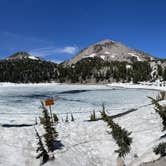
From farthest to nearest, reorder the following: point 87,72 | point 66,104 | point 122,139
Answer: point 87,72 < point 66,104 < point 122,139

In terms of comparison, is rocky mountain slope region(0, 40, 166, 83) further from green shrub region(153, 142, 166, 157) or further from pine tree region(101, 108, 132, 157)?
green shrub region(153, 142, 166, 157)

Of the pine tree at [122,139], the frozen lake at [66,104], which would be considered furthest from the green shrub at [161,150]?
the frozen lake at [66,104]

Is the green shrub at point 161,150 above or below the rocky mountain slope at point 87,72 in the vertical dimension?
below

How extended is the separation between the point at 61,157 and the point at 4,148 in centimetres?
324

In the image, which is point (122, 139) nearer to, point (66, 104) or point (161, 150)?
point (161, 150)

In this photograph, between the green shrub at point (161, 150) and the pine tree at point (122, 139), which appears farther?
the pine tree at point (122, 139)

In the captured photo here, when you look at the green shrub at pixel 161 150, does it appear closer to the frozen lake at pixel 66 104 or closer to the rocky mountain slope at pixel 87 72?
the frozen lake at pixel 66 104

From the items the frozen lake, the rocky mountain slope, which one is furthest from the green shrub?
the rocky mountain slope

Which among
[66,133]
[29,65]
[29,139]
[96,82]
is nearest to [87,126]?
[66,133]

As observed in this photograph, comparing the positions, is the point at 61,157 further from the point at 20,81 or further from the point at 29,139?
the point at 20,81

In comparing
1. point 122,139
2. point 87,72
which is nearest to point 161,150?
point 122,139

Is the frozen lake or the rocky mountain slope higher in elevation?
the rocky mountain slope

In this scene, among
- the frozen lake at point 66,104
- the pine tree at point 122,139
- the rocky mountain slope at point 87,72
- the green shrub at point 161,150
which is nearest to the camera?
the green shrub at point 161,150

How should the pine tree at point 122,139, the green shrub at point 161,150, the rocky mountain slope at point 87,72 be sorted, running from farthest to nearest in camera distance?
the rocky mountain slope at point 87,72 < the pine tree at point 122,139 < the green shrub at point 161,150
